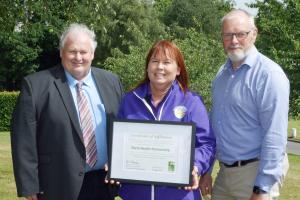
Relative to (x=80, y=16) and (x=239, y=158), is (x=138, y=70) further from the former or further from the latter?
(x=239, y=158)

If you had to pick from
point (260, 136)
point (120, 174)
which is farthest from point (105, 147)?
point (260, 136)

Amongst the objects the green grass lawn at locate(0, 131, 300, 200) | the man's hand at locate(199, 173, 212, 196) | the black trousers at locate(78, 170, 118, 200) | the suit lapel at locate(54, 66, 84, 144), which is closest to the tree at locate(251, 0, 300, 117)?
the green grass lawn at locate(0, 131, 300, 200)

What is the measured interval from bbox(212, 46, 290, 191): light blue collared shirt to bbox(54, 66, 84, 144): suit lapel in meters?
1.20

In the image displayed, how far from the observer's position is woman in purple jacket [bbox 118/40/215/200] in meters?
4.30

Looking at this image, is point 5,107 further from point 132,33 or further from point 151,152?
point 151,152

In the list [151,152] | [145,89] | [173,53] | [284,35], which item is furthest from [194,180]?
[284,35]

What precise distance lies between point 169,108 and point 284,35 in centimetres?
1971

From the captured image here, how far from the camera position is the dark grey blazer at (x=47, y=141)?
4477mm

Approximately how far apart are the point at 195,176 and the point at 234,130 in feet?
1.92

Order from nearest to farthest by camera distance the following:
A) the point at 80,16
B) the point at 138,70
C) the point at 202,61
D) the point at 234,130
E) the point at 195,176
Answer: the point at 195,176 < the point at 234,130 < the point at 80,16 < the point at 202,61 < the point at 138,70

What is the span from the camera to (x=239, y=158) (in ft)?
15.0

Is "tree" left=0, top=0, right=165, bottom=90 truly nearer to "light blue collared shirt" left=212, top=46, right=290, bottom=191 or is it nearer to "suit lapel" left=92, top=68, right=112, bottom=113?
"suit lapel" left=92, top=68, right=112, bottom=113

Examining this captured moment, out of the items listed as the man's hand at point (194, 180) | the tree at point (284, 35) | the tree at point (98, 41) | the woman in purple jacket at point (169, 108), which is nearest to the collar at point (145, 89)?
the woman in purple jacket at point (169, 108)

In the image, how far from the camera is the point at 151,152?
4.32 meters
